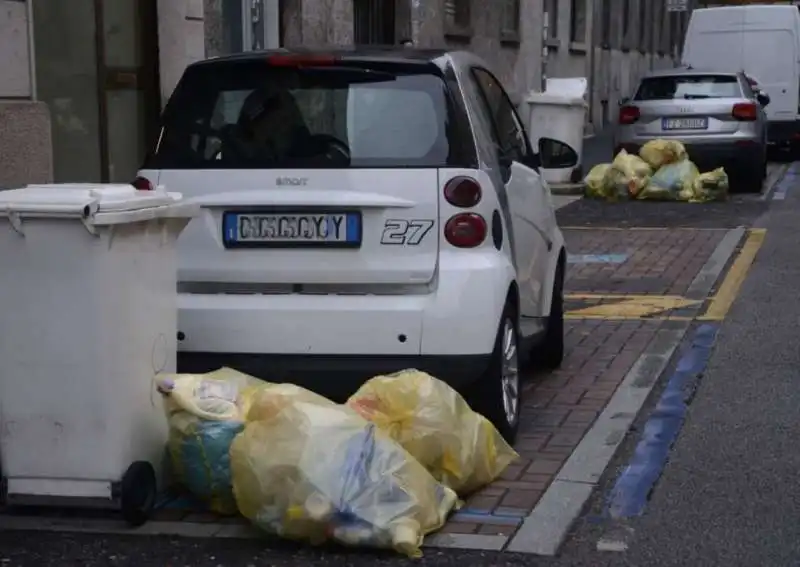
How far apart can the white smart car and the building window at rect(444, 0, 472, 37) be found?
48.7 feet

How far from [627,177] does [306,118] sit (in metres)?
11.7

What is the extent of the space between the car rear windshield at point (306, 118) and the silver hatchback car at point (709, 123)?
41.4 ft

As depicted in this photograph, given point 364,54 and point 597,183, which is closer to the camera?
point 364,54

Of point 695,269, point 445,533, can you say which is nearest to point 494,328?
point 445,533

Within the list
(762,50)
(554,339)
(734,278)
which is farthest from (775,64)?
(554,339)

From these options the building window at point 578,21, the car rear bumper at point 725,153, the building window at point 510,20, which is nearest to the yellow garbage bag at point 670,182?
the car rear bumper at point 725,153

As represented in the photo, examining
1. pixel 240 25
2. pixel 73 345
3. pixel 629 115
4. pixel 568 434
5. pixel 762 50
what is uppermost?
pixel 240 25

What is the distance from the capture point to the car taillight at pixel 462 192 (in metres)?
5.71

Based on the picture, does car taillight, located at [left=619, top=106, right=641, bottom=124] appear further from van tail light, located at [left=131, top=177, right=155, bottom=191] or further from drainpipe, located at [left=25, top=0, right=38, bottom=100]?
van tail light, located at [left=131, top=177, right=155, bottom=191]

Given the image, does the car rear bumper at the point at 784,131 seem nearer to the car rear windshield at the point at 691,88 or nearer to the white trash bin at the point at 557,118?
the car rear windshield at the point at 691,88

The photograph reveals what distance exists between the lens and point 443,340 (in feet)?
18.5

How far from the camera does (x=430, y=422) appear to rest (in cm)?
528

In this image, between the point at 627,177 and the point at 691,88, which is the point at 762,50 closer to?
the point at 691,88

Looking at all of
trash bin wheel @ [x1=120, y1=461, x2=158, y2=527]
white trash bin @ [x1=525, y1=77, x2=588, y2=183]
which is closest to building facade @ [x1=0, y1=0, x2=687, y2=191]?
white trash bin @ [x1=525, y1=77, x2=588, y2=183]
